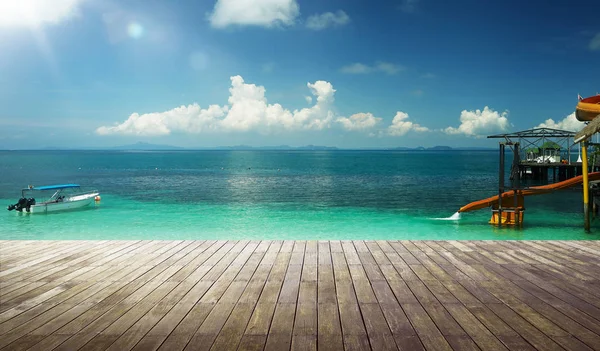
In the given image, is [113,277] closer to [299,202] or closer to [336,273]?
[336,273]

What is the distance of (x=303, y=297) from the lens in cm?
418

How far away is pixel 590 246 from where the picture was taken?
6.54 meters

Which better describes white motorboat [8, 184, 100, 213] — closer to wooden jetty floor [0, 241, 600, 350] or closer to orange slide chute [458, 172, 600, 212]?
wooden jetty floor [0, 241, 600, 350]

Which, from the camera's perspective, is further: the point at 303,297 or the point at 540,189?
the point at 540,189

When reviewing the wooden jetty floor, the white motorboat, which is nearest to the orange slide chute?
the wooden jetty floor

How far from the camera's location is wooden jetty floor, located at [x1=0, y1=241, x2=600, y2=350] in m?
3.23

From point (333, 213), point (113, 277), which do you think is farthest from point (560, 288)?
point (333, 213)

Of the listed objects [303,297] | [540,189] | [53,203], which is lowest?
[53,203]

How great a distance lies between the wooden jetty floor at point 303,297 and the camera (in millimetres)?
3230

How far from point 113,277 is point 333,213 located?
59.6 feet

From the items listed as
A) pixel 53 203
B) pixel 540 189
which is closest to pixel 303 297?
pixel 540 189

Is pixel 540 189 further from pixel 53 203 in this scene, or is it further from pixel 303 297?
pixel 53 203

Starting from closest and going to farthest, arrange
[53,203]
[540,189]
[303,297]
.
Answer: [303,297] < [540,189] < [53,203]

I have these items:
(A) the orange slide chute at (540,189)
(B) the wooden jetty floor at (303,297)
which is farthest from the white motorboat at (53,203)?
(A) the orange slide chute at (540,189)
